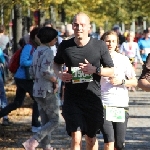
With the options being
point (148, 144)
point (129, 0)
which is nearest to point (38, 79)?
point (148, 144)

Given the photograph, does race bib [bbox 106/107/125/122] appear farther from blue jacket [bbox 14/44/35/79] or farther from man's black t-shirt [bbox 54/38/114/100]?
blue jacket [bbox 14/44/35/79]

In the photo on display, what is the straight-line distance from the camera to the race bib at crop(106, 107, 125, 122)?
301 inches

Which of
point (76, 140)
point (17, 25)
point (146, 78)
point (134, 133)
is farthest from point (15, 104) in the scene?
point (17, 25)

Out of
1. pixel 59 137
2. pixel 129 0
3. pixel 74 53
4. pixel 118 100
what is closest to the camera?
pixel 74 53

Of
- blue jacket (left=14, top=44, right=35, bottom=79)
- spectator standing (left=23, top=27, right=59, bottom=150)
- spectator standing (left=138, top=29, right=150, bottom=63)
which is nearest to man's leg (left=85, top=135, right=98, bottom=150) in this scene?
spectator standing (left=23, top=27, right=59, bottom=150)

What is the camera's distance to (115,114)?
762cm

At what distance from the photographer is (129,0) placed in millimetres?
51312

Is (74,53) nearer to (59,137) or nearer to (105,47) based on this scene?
(105,47)

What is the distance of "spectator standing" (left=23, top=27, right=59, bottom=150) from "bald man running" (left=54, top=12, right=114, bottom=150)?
1.47 metres

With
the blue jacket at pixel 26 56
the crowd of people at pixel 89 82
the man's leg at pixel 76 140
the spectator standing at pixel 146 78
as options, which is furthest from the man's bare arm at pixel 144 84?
the blue jacket at pixel 26 56

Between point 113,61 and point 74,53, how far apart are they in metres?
0.78

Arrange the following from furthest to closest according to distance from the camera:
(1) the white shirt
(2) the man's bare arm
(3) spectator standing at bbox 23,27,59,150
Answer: (3) spectator standing at bbox 23,27,59,150 < (1) the white shirt < (2) the man's bare arm

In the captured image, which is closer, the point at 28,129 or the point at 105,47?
the point at 105,47

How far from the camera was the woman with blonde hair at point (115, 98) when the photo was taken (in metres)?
7.66
